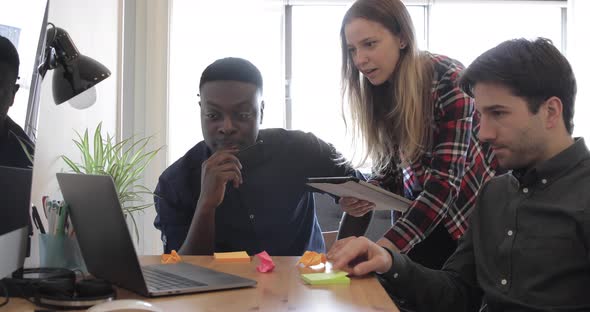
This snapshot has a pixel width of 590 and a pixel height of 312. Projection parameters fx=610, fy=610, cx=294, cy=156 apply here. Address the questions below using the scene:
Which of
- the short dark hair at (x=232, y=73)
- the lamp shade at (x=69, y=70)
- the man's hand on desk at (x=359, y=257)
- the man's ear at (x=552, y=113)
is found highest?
the short dark hair at (x=232, y=73)

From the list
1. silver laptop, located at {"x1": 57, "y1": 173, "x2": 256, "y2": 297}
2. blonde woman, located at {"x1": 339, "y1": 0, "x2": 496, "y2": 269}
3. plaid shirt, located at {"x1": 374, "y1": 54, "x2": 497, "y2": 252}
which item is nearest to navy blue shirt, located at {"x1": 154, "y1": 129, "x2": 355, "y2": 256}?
blonde woman, located at {"x1": 339, "y1": 0, "x2": 496, "y2": 269}

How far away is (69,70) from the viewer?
138 cm

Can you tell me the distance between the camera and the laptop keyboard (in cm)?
102

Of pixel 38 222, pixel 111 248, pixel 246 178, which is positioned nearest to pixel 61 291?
pixel 111 248

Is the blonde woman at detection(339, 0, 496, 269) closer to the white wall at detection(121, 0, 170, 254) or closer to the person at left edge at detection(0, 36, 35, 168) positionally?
the person at left edge at detection(0, 36, 35, 168)

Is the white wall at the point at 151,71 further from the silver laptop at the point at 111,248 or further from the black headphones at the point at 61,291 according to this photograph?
the black headphones at the point at 61,291

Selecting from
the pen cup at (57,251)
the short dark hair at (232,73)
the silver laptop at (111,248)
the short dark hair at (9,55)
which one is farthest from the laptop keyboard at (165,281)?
the short dark hair at (232,73)

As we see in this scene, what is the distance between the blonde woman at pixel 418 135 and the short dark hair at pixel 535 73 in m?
0.30

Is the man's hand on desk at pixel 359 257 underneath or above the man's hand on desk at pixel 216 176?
underneath

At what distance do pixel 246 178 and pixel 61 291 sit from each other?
1133 mm

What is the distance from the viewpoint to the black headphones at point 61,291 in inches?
35.5

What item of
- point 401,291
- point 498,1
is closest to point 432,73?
point 401,291

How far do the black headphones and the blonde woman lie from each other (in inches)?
28.9

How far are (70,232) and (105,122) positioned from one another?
1.44 meters
